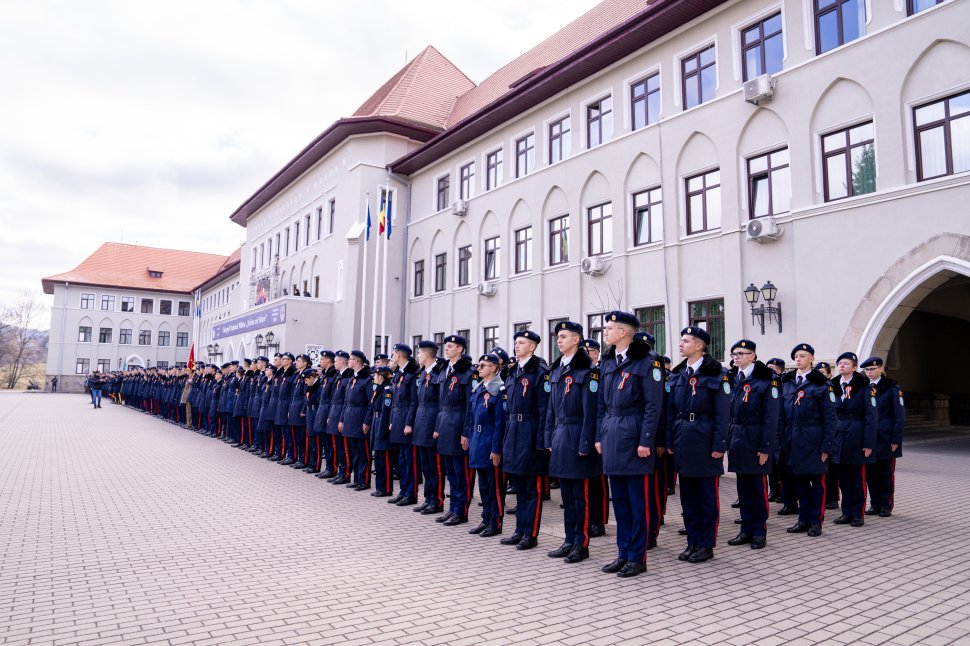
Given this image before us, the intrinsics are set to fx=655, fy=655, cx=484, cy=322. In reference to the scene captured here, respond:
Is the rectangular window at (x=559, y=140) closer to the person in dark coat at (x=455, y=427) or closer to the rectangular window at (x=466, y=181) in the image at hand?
the rectangular window at (x=466, y=181)

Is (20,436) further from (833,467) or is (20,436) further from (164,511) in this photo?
(833,467)

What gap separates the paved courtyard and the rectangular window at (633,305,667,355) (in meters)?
9.06

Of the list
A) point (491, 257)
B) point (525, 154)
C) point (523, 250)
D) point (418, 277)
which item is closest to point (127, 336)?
point (418, 277)

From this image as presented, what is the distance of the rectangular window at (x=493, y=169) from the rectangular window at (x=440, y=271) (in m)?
4.01

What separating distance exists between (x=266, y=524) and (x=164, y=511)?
1723 millimetres

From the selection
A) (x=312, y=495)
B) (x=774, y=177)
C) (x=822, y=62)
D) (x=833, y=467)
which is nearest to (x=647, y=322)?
(x=774, y=177)

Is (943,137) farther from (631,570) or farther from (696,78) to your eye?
(631,570)

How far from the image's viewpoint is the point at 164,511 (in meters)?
8.45

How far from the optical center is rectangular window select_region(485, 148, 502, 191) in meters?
25.9

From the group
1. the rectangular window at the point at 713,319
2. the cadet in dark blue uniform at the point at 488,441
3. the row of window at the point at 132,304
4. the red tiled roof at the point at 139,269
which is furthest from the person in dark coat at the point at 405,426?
the row of window at the point at 132,304

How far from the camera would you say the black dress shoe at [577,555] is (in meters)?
6.19

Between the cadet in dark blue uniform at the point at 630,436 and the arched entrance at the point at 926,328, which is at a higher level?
the arched entrance at the point at 926,328

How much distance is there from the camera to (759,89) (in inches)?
626

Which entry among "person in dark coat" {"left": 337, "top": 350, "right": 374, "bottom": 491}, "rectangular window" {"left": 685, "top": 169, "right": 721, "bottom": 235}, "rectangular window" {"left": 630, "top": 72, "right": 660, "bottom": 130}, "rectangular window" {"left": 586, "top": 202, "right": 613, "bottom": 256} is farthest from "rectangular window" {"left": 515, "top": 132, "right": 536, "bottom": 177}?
"person in dark coat" {"left": 337, "top": 350, "right": 374, "bottom": 491}
